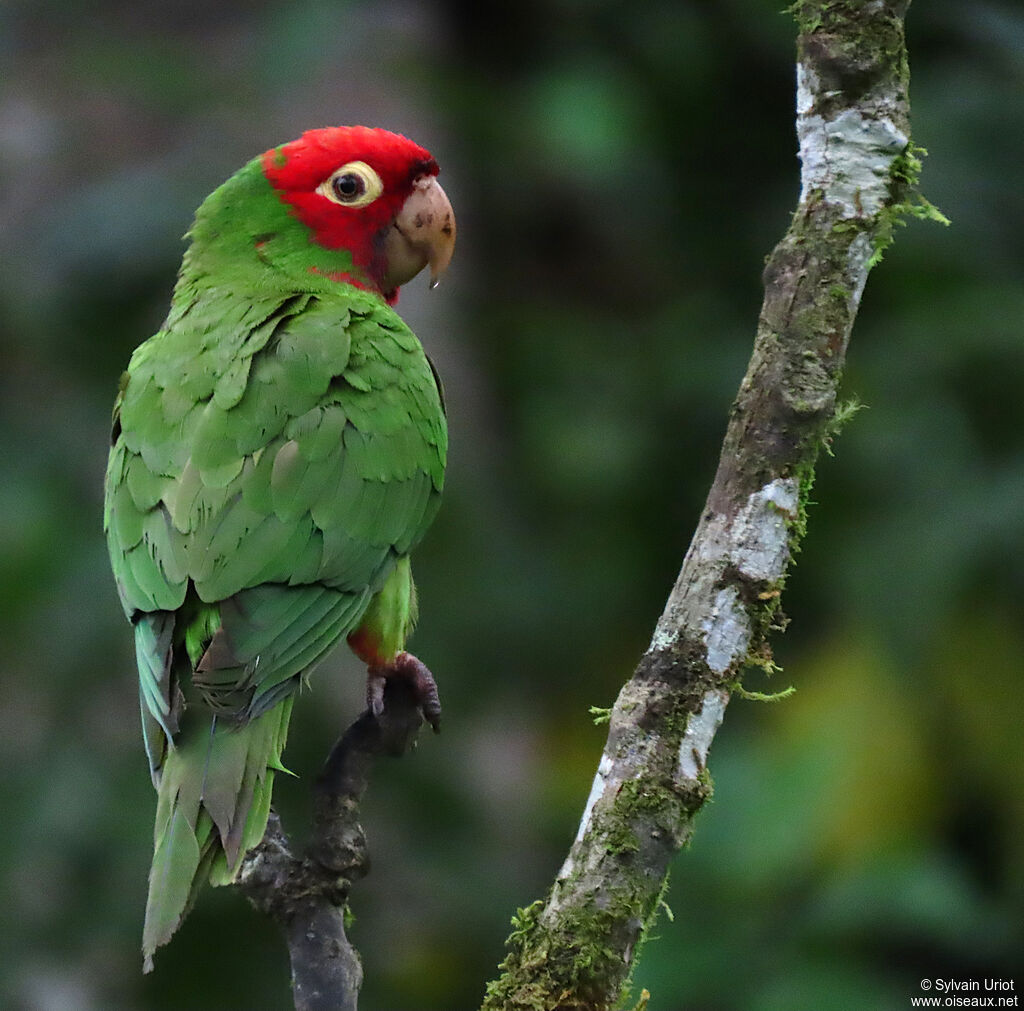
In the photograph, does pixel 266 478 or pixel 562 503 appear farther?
pixel 562 503

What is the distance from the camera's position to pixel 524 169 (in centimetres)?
577

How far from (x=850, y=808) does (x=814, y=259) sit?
84.5 inches

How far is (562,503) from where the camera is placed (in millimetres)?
5328

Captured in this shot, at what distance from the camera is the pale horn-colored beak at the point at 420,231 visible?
3412mm

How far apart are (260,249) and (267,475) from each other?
0.85m

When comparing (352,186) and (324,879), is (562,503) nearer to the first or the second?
(352,186)

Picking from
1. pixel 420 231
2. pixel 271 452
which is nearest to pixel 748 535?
pixel 271 452

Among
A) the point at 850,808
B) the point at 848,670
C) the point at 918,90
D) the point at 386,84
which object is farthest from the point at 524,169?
the point at 850,808

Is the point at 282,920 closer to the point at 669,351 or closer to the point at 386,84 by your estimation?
the point at 669,351

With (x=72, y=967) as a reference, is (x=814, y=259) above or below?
above

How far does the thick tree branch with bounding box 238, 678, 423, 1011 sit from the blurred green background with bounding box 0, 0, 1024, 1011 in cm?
133

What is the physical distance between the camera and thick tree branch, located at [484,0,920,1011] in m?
2.16

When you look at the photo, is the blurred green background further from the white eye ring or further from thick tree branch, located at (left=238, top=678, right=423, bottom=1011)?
thick tree branch, located at (left=238, top=678, right=423, bottom=1011)

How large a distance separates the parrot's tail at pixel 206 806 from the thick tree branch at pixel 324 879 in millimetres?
83
